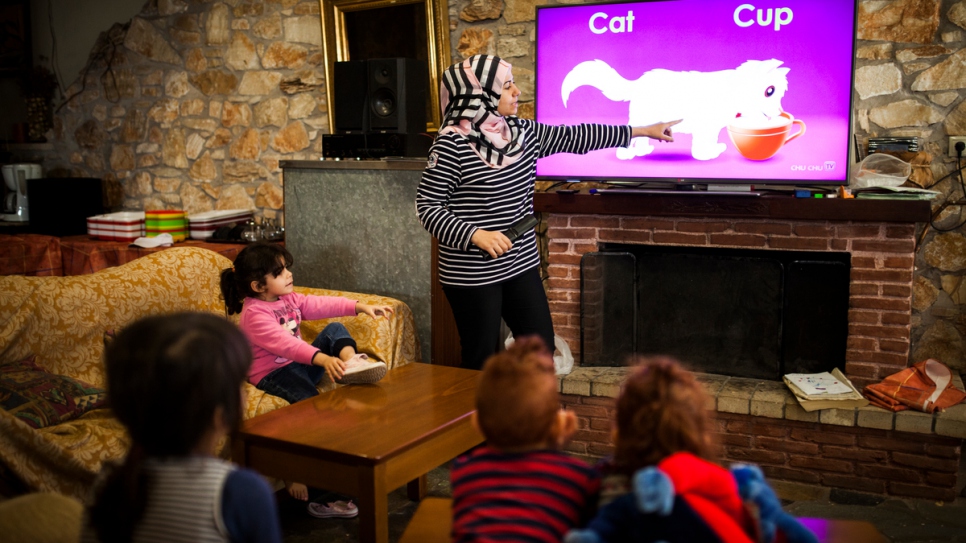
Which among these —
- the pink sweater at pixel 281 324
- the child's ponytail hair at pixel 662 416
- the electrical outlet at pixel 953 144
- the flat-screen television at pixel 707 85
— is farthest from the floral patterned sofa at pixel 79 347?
the electrical outlet at pixel 953 144

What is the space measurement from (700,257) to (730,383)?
1.76 feet

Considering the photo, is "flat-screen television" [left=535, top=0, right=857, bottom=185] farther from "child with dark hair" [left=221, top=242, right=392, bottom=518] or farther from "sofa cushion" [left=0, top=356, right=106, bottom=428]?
"sofa cushion" [left=0, top=356, right=106, bottom=428]

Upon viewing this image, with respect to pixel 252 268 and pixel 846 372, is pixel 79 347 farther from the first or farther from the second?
pixel 846 372

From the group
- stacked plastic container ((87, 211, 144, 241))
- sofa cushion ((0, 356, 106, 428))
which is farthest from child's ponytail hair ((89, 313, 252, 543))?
stacked plastic container ((87, 211, 144, 241))

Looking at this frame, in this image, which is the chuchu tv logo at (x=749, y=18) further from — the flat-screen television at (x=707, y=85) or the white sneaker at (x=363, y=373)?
the white sneaker at (x=363, y=373)

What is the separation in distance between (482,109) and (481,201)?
0.98 ft

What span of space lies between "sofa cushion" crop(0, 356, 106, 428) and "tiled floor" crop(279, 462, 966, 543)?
2.30 ft

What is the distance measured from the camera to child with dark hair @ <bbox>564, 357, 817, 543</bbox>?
1.16m

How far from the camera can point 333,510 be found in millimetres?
2684

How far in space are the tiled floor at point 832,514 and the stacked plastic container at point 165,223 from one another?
2243 millimetres

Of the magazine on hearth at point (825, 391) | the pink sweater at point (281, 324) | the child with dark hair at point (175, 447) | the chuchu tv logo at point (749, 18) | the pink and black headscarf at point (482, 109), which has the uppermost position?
the chuchu tv logo at point (749, 18)

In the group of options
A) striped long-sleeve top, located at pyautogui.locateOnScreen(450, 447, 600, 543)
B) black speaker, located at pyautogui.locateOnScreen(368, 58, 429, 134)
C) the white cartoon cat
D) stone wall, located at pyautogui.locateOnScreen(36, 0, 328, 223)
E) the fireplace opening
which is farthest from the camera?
stone wall, located at pyautogui.locateOnScreen(36, 0, 328, 223)

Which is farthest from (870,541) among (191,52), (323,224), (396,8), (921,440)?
(191,52)

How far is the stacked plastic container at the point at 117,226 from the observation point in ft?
14.8
